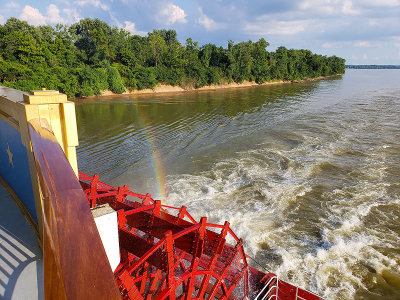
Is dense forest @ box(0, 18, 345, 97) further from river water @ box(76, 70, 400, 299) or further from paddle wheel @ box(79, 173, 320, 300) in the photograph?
paddle wheel @ box(79, 173, 320, 300)

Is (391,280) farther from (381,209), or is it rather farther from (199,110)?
(199,110)

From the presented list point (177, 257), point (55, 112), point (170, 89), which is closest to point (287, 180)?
point (177, 257)

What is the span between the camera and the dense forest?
2152 centimetres

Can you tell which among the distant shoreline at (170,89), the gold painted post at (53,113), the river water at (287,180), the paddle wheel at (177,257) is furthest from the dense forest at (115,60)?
the gold painted post at (53,113)

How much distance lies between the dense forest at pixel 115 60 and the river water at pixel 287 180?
9.70m

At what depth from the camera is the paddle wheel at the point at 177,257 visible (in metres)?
2.83

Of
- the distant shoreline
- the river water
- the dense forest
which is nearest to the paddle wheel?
the river water

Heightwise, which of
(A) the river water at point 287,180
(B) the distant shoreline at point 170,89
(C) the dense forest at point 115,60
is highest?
(C) the dense forest at point 115,60

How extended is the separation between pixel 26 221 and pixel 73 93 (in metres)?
22.2

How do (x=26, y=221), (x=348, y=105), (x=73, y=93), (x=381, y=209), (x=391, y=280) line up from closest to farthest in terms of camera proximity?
1. (x=26, y=221)
2. (x=391, y=280)
3. (x=381, y=209)
4. (x=348, y=105)
5. (x=73, y=93)

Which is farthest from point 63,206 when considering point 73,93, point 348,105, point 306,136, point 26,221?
point 73,93

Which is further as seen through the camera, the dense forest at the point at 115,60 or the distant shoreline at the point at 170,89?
the distant shoreline at the point at 170,89

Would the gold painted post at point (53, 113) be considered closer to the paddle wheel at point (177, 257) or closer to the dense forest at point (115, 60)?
the paddle wheel at point (177, 257)

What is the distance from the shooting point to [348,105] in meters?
19.3
